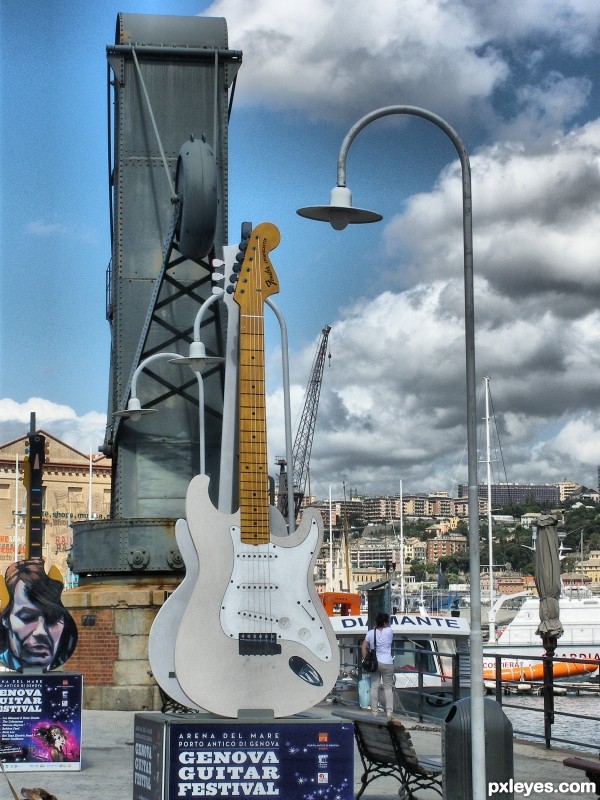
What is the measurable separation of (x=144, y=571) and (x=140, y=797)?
1158 centimetres

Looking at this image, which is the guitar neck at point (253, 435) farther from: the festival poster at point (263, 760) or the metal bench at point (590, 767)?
the metal bench at point (590, 767)

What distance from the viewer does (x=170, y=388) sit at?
22938 mm

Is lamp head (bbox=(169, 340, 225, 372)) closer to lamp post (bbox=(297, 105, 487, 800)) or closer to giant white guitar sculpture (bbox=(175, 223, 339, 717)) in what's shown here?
giant white guitar sculpture (bbox=(175, 223, 339, 717))

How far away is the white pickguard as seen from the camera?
10.2m

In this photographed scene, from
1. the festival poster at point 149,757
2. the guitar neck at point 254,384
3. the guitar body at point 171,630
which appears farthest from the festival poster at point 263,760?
the guitar neck at point 254,384

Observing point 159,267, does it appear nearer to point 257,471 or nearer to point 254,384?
point 254,384

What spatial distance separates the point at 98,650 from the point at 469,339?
12.4m

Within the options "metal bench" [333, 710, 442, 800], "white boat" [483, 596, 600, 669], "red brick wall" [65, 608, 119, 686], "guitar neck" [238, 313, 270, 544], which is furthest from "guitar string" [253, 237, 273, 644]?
"white boat" [483, 596, 600, 669]

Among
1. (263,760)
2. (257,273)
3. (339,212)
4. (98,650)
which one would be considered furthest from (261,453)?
(98,650)

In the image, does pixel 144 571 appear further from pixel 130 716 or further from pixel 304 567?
pixel 304 567

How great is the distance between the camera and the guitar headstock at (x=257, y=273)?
1118 centimetres

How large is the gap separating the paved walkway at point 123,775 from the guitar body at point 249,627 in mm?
1806

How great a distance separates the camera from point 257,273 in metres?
11.4

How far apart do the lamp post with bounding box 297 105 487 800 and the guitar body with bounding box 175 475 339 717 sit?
1.18m
